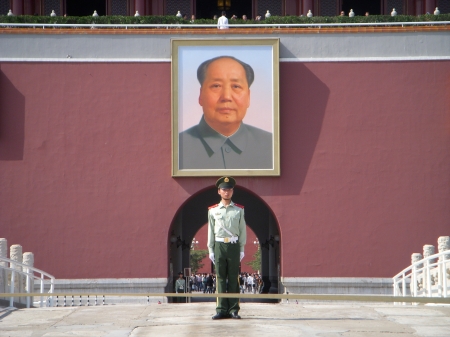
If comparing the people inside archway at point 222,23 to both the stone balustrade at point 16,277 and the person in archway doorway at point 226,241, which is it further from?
the person in archway doorway at point 226,241

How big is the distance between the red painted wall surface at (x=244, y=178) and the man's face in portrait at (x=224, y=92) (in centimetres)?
87

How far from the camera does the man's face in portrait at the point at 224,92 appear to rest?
19453mm

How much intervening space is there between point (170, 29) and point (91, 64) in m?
1.97

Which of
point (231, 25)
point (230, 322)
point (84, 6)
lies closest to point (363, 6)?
point (231, 25)

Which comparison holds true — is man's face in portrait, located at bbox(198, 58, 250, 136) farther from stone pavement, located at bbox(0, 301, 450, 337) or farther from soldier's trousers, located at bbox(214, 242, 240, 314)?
soldier's trousers, located at bbox(214, 242, 240, 314)

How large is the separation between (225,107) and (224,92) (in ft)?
1.13

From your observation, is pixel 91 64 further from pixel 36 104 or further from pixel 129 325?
pixel 129 325

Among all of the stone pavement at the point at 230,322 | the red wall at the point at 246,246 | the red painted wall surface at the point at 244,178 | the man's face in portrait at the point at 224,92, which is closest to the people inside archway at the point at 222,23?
the man's face in portrait at the point at 224,92

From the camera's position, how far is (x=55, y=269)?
19109 mm

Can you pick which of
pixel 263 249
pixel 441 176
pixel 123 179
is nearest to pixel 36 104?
pixel 123 179

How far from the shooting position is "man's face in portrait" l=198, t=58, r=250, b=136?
19453mm

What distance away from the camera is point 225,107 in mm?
19469

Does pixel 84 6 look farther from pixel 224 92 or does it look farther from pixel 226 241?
pixel 226 241

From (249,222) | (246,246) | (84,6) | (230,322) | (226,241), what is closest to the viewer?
(230,322)
